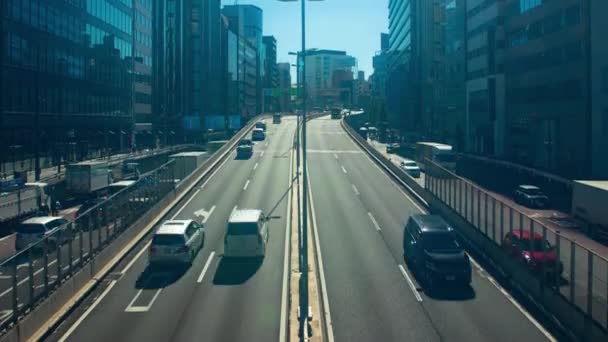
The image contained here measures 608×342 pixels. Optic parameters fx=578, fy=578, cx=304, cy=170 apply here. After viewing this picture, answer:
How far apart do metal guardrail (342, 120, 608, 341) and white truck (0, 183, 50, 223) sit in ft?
80.6

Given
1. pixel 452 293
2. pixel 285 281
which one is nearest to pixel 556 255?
pixel 452 293

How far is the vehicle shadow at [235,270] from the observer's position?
74.5ft

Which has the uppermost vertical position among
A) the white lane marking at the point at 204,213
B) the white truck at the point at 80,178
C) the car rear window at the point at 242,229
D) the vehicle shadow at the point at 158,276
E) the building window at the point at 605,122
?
the building window at the point at 605,122

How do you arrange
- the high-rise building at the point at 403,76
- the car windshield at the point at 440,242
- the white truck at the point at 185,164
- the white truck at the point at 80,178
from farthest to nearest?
the high-rise building at the point at 403,76
the white truck at the point at 80,178
the white truck at the point at 185,164
the car windshield at the point at 440,242

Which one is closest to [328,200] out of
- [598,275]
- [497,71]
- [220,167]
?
[220,167]

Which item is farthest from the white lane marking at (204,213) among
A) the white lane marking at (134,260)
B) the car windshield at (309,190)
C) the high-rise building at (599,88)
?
the high-rise building at (599,88)

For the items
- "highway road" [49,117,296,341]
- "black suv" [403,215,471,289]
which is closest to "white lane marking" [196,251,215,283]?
"highway road" [49,117,296,341]

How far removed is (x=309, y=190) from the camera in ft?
143

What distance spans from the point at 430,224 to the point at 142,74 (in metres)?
82.6

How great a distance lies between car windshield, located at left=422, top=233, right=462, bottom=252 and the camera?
22.6 meters

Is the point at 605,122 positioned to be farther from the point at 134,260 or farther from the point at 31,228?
the point at 31,228

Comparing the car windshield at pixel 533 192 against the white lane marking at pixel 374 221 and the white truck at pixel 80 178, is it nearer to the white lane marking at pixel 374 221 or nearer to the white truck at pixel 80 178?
the white lane marking at pixel 374 221

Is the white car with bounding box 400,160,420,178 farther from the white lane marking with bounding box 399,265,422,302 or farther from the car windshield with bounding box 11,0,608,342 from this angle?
the white lane marking with bounding box 399,265,422,302

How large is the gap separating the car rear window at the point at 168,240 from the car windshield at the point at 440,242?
994 cm
